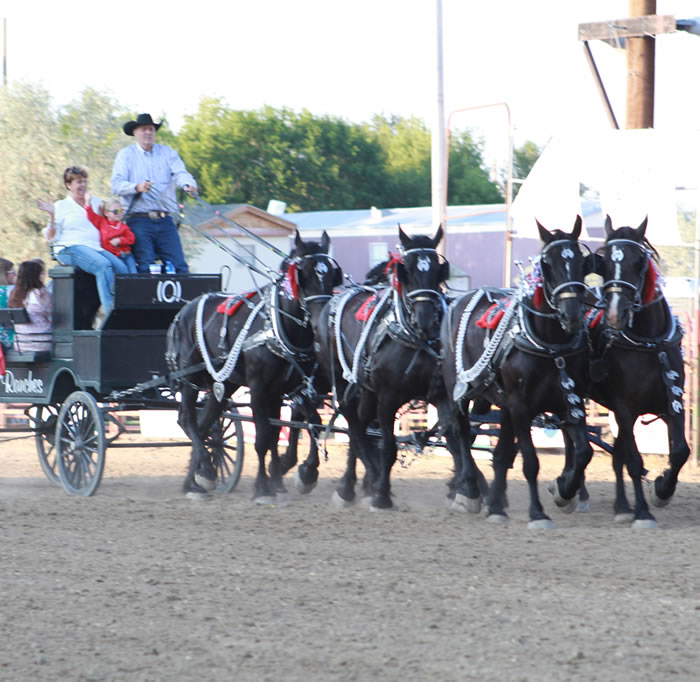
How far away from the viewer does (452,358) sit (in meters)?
8.50

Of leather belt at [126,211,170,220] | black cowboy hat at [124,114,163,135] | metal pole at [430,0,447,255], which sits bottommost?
leather belt at [126,211,170,220]

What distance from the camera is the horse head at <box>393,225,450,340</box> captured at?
326 inches

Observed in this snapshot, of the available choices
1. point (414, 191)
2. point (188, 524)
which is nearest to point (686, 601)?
point (188, 524)

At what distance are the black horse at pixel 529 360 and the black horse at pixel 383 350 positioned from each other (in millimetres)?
283

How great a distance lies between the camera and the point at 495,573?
6395 millimetres

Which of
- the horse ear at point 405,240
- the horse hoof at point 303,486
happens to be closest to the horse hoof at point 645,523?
the horse ear at point 405,240

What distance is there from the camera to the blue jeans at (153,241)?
10.3 m

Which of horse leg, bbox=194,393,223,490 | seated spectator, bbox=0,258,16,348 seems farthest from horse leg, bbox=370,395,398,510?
seated spectator, bbox=0,258,16,348

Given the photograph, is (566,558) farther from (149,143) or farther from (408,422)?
(408,422)

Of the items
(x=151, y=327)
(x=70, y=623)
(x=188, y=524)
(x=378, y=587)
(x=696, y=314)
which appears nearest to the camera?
(x=70, y=623)

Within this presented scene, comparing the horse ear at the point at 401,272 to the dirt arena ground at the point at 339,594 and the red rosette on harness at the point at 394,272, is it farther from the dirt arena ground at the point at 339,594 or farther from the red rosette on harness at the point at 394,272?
the dirt arena ground at the point at 339,594

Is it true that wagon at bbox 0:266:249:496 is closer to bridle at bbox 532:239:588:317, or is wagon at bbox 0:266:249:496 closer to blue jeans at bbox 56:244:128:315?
blue jeans at bbox 56:244:128:315

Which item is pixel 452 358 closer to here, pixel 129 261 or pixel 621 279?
pixel 621 279

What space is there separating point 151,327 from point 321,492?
2.10m
